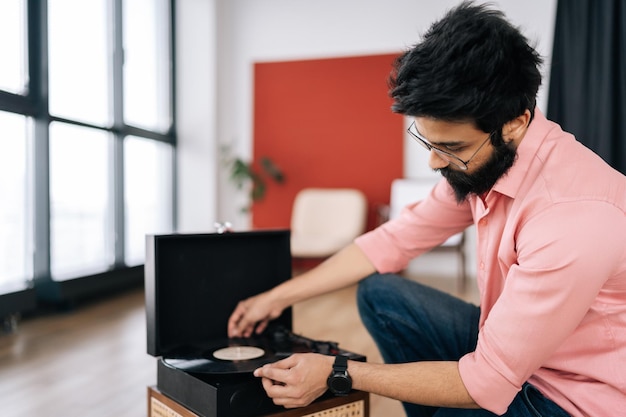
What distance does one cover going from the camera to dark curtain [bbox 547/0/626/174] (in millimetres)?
2559

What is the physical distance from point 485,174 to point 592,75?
2109mm

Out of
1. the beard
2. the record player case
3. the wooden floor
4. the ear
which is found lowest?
the wooden floor

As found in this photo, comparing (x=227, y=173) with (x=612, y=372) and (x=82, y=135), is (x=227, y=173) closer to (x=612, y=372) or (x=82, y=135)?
(x=82, y=135)

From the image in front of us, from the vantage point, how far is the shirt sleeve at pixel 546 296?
2.65ft

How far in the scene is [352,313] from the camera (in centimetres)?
312

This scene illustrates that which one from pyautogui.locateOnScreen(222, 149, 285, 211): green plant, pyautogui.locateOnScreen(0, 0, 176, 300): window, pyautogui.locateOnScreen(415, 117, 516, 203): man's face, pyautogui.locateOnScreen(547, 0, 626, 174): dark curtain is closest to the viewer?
pyautogui.locateOnScreen(415, 117, 516, 203): man's face

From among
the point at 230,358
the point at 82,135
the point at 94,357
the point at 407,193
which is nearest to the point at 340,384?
the point at 230,358

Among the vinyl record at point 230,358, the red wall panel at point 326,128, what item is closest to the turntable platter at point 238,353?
the vinyl record at point 230,358

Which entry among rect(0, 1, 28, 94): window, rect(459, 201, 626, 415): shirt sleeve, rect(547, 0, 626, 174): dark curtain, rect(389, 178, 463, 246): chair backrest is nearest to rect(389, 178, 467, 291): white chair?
rect(389, 178, 463, 246): chair backrest

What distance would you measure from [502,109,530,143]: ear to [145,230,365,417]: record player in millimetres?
500

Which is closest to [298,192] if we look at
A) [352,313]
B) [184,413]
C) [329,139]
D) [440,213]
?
[329,139]

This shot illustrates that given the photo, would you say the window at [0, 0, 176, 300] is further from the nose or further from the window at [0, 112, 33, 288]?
the nose

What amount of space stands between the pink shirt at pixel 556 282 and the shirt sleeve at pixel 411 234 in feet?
0.97

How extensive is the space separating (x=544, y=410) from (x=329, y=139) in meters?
4.05
